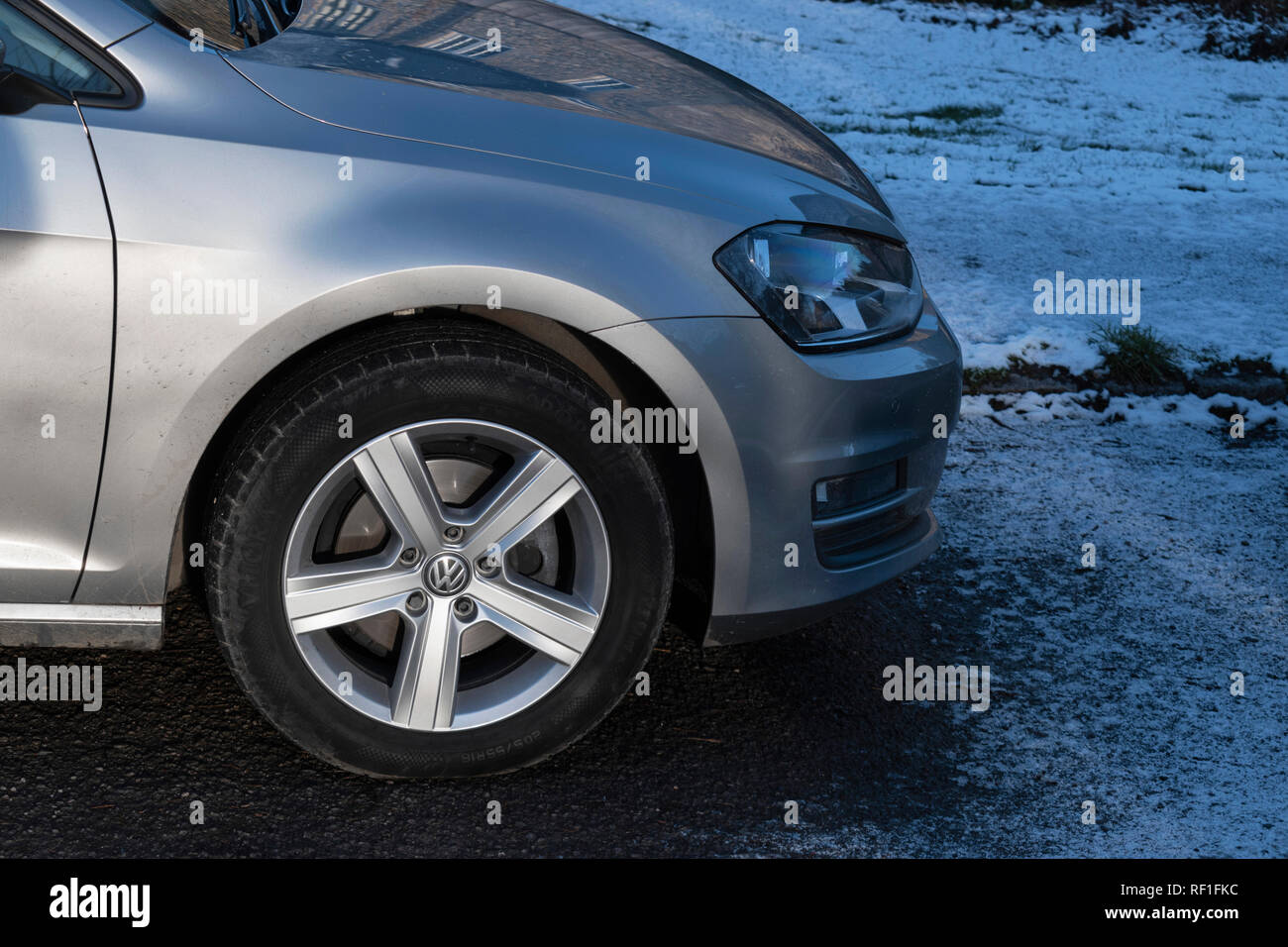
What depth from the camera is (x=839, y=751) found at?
283cm

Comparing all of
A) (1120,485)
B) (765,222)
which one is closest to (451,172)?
(765,222)

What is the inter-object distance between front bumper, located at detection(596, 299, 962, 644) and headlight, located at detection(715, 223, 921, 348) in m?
0.05

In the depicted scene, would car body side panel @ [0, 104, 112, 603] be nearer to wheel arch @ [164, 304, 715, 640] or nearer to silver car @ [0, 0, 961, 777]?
silver car @ [0, 0, 961, 777]

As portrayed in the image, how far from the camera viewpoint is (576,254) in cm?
243

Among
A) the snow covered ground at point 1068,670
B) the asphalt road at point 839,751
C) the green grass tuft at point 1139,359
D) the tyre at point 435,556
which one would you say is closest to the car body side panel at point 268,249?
the tyre at point 435,556

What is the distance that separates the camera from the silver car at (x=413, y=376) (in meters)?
2.29

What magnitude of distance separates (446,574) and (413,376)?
0.40 meters

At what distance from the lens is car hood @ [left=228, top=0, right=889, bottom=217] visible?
2441mm

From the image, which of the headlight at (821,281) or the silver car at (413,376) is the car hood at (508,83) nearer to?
the silver car at (413,376)

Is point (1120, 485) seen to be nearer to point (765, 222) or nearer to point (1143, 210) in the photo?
point (765, 222)
